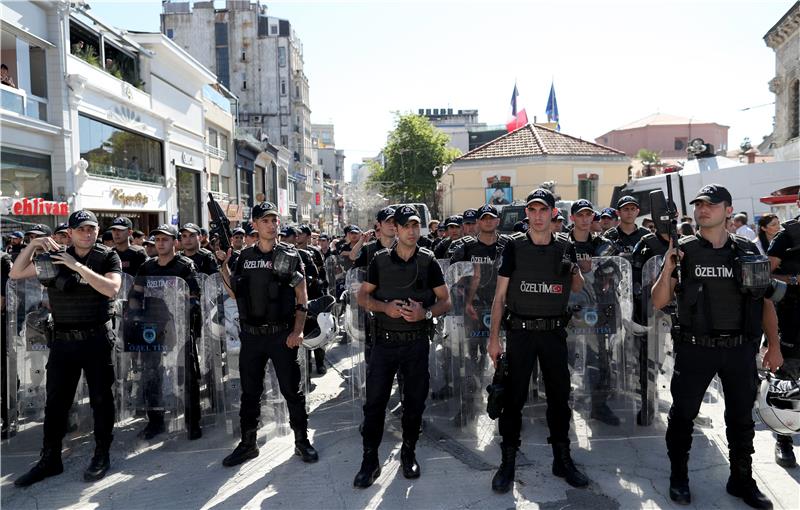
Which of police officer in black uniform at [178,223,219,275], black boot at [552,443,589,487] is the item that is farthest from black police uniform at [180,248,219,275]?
black boot at [552,443,589,487]

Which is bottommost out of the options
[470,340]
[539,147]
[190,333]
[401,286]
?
[470,340]

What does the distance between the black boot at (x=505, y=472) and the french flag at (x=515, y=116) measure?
100 feet

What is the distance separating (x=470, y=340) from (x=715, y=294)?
7.03 feet

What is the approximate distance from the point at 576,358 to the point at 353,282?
2236 mm

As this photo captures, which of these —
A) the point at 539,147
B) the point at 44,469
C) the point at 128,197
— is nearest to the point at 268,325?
the point at 44,469

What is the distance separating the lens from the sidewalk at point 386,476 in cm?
379

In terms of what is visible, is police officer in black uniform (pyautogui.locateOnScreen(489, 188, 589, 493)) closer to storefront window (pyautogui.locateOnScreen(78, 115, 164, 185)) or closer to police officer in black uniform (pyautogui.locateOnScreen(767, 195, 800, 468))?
police officer in black uniform (pyautogui.locateOnScreen(767, 195, 800, 468))

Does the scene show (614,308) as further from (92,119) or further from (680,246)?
(92,119)

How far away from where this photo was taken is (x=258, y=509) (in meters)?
3.74

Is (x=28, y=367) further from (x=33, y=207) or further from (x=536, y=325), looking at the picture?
(x=33, y=207)

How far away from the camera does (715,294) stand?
3.62 meters

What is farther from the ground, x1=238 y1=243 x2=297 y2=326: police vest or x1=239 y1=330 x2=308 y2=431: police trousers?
x1=238 y1=243 x2=297 y2=326: police vest

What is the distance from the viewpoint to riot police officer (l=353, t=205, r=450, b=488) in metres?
4.16

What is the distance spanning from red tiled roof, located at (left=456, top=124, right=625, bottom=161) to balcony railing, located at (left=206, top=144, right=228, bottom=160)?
13036 mm
